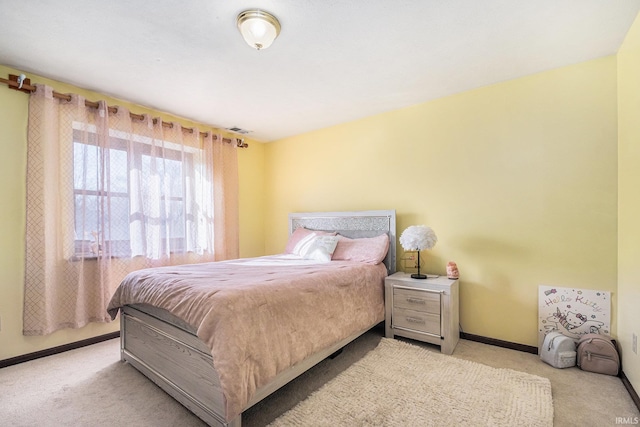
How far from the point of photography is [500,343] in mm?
2598

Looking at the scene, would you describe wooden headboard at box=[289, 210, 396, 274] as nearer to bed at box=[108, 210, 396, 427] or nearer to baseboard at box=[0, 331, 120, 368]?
bed at box=[108, 210, 396, 427]

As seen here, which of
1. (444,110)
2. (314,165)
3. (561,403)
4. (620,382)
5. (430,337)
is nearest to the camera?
(561,403)

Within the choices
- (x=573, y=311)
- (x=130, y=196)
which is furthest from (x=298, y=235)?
(x=573, y=311)

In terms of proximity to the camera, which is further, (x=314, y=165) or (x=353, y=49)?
(x=314, y=165)

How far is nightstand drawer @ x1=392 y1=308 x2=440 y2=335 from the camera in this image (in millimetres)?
2492

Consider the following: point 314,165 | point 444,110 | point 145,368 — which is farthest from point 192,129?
point 444,110

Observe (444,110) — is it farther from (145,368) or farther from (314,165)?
(145,368)

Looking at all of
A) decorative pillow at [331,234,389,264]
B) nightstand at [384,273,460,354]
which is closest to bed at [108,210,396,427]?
nightstand at [384,273,460,354]

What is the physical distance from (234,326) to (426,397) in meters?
1.32

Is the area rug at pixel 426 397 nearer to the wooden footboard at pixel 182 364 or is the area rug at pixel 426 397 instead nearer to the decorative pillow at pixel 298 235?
the wooden footboard at pixel 182 364

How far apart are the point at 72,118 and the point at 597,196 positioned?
462cm

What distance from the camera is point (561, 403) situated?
69.1 inches

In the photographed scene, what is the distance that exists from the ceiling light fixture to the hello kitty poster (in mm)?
2921

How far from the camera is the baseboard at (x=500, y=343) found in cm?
246
